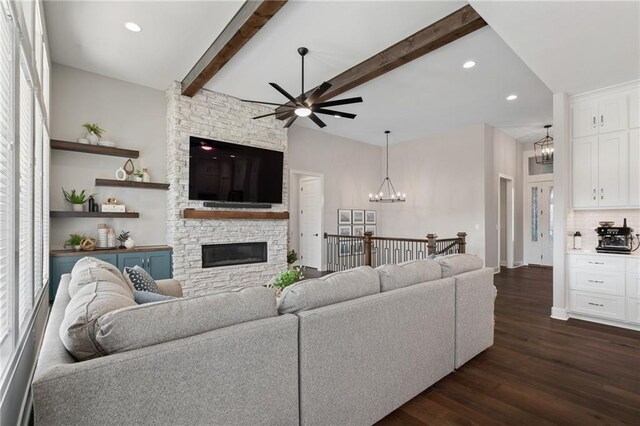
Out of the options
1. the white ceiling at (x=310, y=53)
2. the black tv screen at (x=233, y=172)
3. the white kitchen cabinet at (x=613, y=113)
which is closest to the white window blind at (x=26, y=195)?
the white ceiling at (x=310, y=53)

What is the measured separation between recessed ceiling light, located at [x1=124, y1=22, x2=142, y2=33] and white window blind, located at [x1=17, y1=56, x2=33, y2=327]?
1.60m

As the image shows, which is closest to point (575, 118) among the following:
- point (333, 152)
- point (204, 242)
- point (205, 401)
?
point (333, 152)

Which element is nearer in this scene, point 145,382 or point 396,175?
point 145,382

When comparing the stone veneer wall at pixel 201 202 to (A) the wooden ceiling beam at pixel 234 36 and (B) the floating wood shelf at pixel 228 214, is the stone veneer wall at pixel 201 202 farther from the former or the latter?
(A) the wooden ceiling beam at pixel 234 36

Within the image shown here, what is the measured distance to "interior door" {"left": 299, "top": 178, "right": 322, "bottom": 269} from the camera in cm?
729

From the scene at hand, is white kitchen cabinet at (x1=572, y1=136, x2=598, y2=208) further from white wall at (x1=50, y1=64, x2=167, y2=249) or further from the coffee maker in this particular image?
white wall at (x1=50, y1=64, x2=167, y2=249)

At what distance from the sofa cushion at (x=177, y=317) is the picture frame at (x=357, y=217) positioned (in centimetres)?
645

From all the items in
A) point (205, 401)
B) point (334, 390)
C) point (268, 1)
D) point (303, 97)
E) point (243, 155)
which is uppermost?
point (268, 1)

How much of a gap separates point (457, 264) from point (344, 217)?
5056 mm

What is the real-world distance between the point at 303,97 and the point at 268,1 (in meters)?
1.12

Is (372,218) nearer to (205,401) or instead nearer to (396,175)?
(396,175)

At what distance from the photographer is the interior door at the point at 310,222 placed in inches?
287

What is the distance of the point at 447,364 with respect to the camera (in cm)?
246

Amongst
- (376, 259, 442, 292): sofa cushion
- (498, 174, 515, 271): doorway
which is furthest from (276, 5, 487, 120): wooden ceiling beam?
(498, 174, 515, 271): doorway
